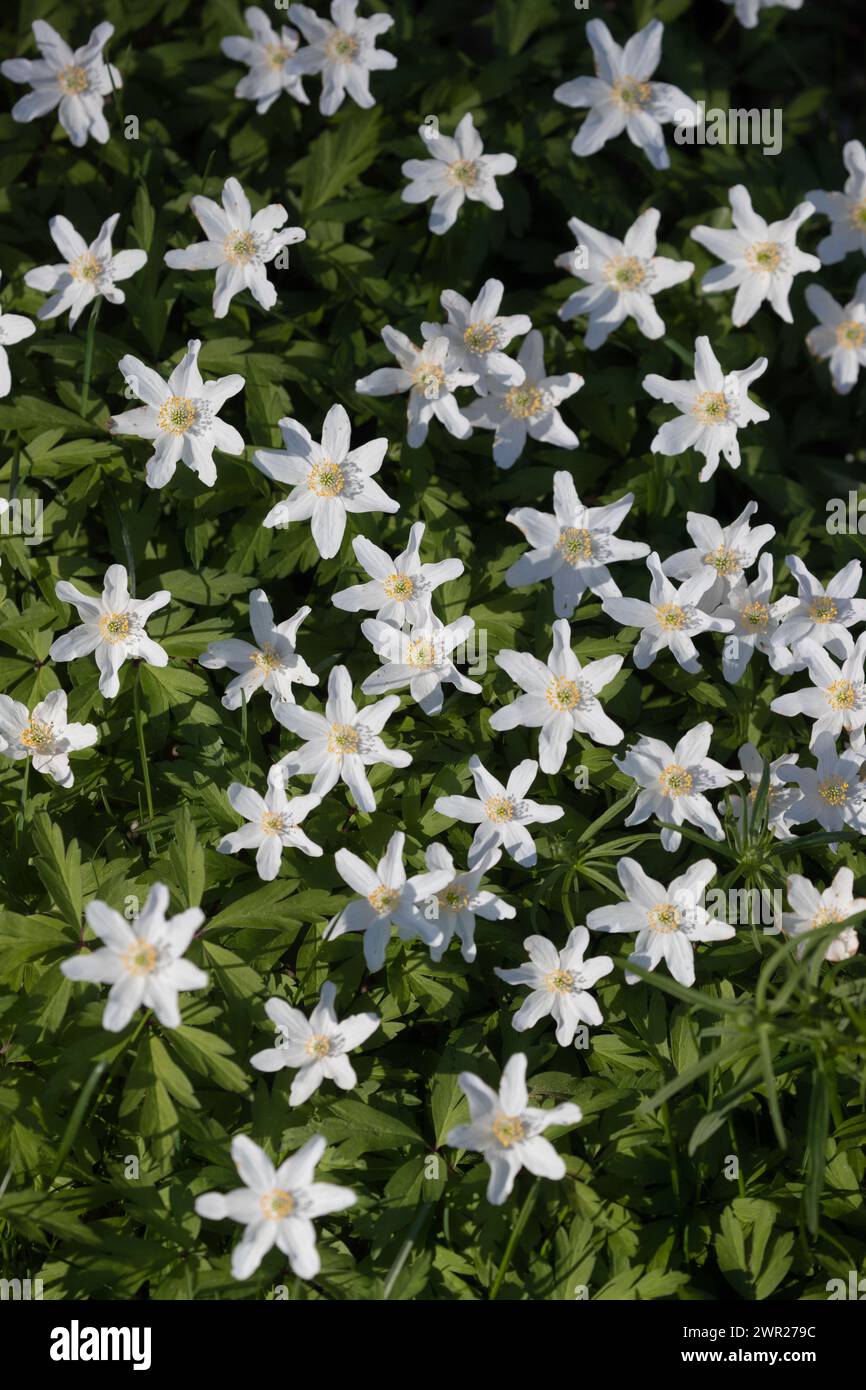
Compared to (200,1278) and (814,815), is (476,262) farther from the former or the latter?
(200,1278)

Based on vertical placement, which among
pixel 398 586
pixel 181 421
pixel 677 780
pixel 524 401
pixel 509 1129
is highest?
pixel 524 401

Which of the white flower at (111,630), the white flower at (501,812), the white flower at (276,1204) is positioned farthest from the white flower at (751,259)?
the white flower at (276,1204)

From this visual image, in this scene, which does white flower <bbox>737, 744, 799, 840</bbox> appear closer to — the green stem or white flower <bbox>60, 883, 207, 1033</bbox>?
the green stem

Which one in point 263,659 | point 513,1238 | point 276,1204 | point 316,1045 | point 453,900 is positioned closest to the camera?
point 276,1204

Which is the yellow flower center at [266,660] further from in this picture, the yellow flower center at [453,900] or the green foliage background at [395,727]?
the yellow flower center at [453,900]

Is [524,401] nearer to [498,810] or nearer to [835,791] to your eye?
[498,810]

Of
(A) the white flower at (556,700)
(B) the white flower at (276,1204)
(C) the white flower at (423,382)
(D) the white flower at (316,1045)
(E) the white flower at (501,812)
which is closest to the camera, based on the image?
(B) the white flower at (276,1204)

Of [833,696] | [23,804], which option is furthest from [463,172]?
[23,804]
